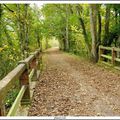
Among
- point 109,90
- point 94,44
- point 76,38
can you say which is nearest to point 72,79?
point 109,90

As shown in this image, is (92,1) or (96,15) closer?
(92,1)

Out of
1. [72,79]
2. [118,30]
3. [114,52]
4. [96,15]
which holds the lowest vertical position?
[72,79]

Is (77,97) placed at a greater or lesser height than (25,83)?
lesser

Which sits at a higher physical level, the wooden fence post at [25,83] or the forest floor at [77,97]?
the wooden fence post at [25,83]

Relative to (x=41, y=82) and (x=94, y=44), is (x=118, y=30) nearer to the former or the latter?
(x=94, y=44)

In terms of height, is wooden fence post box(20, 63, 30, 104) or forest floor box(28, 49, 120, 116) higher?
wooden fence post box(20, 63, 30, 104)

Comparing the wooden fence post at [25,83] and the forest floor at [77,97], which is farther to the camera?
the wooden fence post at [25,83]

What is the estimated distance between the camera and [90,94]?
20.7ft

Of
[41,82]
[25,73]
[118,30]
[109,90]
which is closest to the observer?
[25,73]

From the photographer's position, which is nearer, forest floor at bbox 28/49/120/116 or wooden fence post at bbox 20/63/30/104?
forest floor at bbox 28/49/120/116

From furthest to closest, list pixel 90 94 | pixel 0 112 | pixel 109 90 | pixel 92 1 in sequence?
pixel 92 1 < pixel 109 90 < pixel 90 94 < pixel 0 112

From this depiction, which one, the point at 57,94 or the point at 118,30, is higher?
the point at 118,30

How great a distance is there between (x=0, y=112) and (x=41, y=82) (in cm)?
554

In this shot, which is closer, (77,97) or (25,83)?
(25,83)
